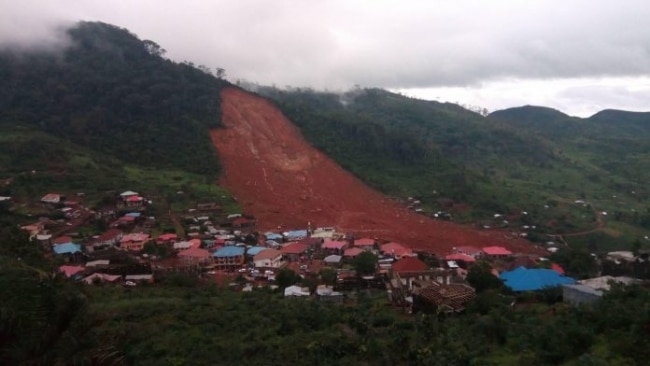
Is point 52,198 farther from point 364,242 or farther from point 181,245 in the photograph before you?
point 364,242

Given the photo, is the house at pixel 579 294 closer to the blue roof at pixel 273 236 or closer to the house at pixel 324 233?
the house at pixel 324 233

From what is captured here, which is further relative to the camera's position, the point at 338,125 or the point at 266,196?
the point at 338,125

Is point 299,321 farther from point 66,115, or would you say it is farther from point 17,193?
point 66,115

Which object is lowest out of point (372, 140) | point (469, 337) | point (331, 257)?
point (331, 257)

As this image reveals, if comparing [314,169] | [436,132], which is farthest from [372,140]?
[436,132]

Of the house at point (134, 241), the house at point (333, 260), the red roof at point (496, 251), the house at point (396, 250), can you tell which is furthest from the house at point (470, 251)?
the house at point (134, 241)

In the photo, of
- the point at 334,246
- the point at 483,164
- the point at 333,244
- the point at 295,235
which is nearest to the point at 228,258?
the point at 334,246

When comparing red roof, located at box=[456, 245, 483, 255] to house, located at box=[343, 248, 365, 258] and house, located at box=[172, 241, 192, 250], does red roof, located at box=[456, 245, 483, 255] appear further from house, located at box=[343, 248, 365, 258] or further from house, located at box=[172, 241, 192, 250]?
house, located at box=[172, 241, 192, 250]

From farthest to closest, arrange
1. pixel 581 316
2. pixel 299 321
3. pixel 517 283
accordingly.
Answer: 1. pixel 517 283
2. pixel 299 321
3. pixel 581 316
